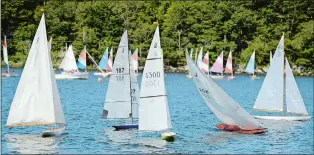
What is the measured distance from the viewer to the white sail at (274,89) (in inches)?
1505

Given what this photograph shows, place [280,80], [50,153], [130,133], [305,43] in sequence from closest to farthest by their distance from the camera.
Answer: [50,153]
[130,133]
[280,80]
[305,43]

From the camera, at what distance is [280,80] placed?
38.5 meters

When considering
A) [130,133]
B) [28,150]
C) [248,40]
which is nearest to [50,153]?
[28,150]

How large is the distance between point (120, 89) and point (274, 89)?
1189 centimetres

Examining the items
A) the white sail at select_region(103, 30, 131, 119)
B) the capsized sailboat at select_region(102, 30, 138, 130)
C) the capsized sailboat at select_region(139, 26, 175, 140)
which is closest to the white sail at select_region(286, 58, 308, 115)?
the capsized sailboat at select_region(102, 30, 138, 130)

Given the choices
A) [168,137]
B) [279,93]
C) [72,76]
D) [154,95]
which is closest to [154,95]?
[154,95]

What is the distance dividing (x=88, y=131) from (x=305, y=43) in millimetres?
71043

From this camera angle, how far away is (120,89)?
30781 millimetres

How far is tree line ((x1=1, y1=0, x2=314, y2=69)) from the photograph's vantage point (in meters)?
97.6

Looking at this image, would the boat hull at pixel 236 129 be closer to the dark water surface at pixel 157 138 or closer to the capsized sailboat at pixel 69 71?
the dark water surface at pixel 157 138

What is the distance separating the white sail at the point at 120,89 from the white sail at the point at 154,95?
9.88 ft

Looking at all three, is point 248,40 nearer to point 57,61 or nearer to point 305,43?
point 305,43

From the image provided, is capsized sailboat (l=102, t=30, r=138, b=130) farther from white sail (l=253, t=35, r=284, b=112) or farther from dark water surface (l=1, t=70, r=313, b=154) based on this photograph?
white sail (l=253, t=35, r=284, b=112)

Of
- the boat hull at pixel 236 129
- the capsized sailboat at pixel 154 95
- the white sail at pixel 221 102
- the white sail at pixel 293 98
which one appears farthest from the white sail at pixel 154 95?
the white sail at pixel 293 98
